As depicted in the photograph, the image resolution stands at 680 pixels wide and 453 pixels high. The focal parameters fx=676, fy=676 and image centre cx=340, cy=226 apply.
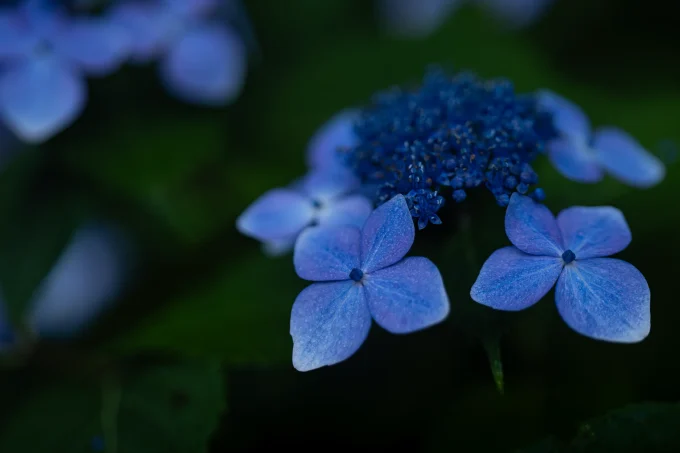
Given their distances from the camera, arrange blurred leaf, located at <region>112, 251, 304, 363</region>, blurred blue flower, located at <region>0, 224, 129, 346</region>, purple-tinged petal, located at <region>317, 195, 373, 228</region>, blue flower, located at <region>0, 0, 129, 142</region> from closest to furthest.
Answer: purple-tinged petal, located at <region>317, 195, 373, 228</region> < blurred leaf, located at <region>112, 251, 304, 363</region> < blue flower, located at <region>0, 0, 129, 142</region> < blurred blue flower, located at <region>0, 224, 129, 346</region>

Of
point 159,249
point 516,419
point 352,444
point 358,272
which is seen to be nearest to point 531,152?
point 358,272

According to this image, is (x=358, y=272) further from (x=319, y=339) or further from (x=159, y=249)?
(x=159, y=249)

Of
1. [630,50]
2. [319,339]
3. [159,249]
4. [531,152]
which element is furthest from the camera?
[630,50]

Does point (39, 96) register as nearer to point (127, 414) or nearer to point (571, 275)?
point (127, 414)

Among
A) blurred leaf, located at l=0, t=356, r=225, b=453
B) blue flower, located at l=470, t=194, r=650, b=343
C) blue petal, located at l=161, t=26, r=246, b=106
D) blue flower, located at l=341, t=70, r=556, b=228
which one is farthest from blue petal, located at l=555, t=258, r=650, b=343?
blue petal, located at l=161, t=26, r=246, b=106

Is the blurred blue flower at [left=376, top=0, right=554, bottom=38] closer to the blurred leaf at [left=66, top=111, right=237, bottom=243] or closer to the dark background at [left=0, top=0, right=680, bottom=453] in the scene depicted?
the dark background at [left=0, top=0, right=680, bottom=453]

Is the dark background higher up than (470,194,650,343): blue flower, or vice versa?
(470,194,650,343): blue flower

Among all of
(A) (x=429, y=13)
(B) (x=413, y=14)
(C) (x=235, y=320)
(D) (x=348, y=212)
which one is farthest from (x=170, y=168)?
(A) (x=429, y=13)
